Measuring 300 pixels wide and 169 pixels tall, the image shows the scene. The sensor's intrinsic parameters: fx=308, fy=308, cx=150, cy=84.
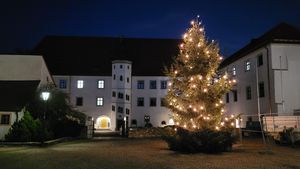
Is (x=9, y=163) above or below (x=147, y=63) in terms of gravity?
below

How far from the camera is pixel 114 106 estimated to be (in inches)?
1988

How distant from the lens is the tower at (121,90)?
50.4m

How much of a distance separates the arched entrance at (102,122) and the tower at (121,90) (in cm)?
183

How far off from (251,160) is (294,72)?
19.6 metres

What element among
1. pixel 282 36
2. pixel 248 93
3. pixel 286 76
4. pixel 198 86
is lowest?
pixel 198 86

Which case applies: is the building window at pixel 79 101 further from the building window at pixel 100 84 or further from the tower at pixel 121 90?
the tower at pixel 121 90

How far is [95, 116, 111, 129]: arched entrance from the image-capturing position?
5084cm

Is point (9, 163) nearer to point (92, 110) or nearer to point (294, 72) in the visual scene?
point (294, 72)

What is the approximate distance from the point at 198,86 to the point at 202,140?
120 inches

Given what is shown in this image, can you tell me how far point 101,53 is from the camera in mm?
56031

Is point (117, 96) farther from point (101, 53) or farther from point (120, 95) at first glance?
point (101, 53)

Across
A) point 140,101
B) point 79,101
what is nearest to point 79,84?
point 79,101

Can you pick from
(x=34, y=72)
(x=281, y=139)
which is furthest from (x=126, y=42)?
(x=281, y=139)

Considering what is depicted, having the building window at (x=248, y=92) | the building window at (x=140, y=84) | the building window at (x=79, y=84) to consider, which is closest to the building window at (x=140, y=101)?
the building window at (x=140, y=84)
